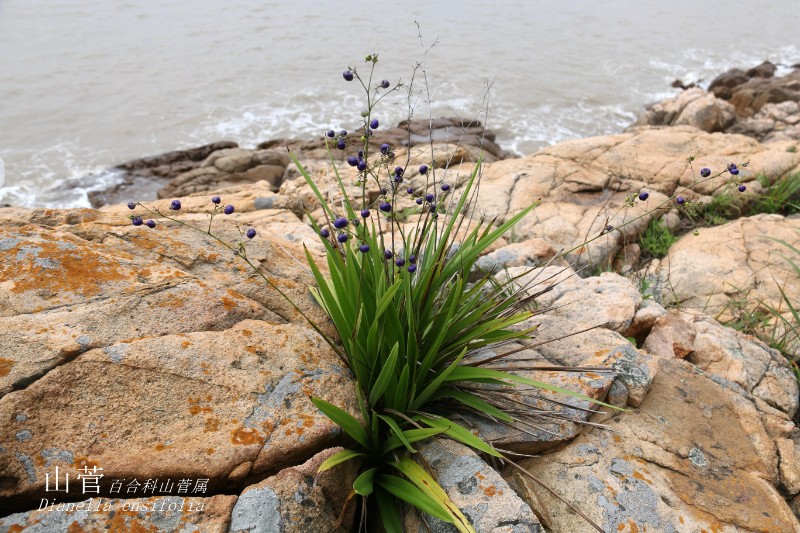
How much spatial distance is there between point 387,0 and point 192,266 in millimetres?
22870

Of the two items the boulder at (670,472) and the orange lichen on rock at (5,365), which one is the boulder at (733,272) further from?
the orange lichen on rock at (5,365)

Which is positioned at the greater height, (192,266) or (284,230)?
(192,266)

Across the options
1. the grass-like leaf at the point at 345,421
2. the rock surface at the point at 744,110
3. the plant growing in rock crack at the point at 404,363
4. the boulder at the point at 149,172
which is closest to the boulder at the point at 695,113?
the rock surface at the point at 744,110

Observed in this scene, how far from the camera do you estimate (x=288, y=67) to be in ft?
51.5

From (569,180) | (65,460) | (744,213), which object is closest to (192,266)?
(65,460)

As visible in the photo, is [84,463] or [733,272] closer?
[84,463]

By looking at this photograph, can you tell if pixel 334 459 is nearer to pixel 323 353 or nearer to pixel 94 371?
pixel 323 353

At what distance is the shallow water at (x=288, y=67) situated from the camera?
11828 mm

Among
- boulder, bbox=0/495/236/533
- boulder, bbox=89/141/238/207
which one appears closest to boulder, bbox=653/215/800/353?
boulder, bbox=0/495/236/533

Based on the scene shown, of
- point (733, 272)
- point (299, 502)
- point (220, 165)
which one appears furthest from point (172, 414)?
point (220, 165)

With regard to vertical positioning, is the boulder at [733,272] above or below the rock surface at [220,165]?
above

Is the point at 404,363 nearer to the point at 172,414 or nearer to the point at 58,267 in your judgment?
the point at 172,414

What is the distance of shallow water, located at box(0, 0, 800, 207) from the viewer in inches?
466

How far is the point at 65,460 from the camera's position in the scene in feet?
5.44
